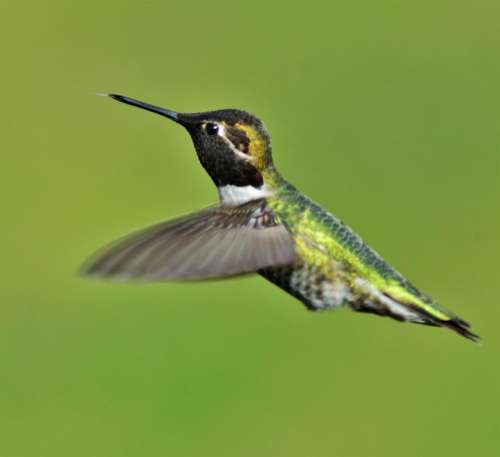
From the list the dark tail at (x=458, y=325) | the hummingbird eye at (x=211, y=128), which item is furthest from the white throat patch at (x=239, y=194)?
the dark tail at (x=458, y=325)

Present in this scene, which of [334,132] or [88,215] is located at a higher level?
[334,132]

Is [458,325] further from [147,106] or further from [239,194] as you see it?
[147,106]

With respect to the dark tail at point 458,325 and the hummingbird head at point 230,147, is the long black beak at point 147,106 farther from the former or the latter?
the dark tail at point 458,325

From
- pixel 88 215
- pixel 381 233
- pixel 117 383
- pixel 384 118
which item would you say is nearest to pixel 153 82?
pixel 88 215

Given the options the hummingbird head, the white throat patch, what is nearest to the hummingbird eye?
the hummingbird head

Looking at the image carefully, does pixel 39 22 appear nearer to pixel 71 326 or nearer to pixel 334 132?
pixel 334 132

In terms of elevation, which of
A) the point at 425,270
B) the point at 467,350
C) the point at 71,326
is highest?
the point at 425,270

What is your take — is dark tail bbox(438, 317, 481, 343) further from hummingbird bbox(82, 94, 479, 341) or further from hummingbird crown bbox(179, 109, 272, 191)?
hummingbird crown bbox(179, 109, 272, 191)
